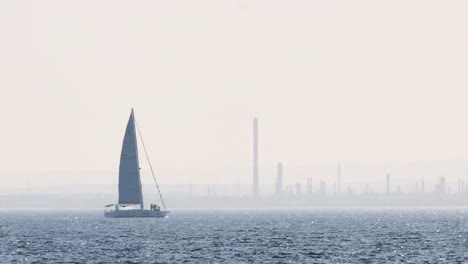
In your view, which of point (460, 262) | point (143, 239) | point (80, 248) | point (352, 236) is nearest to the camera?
point (460, 262)

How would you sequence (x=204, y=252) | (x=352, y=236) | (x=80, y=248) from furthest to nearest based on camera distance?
(x=352, y=236), (x=80, y=248), (x=204, y=252)

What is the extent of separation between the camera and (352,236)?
547 feet

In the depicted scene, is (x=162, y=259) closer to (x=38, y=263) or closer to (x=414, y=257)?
(x=38, y=263)

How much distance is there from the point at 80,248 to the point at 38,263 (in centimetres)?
2422

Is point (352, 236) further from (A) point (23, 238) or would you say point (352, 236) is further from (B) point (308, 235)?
(A) point (23, 238)

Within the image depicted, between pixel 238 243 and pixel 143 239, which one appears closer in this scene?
pixel 238 243

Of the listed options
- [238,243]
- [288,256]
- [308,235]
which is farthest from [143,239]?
[288,256]

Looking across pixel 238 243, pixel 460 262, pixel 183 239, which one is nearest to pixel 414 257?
pixel 460 262

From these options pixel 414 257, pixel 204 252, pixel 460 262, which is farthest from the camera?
pixel 204 252

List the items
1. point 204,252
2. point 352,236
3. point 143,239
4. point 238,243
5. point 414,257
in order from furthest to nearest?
point 352,236 < point 143,239 < point 238,243 < point 204,252 < point 414,257

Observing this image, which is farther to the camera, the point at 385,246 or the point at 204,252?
the point at 385,246

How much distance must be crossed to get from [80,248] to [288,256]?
28.0 meters

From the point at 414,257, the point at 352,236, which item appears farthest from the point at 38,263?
the point at 352,236

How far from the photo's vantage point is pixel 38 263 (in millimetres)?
112062
